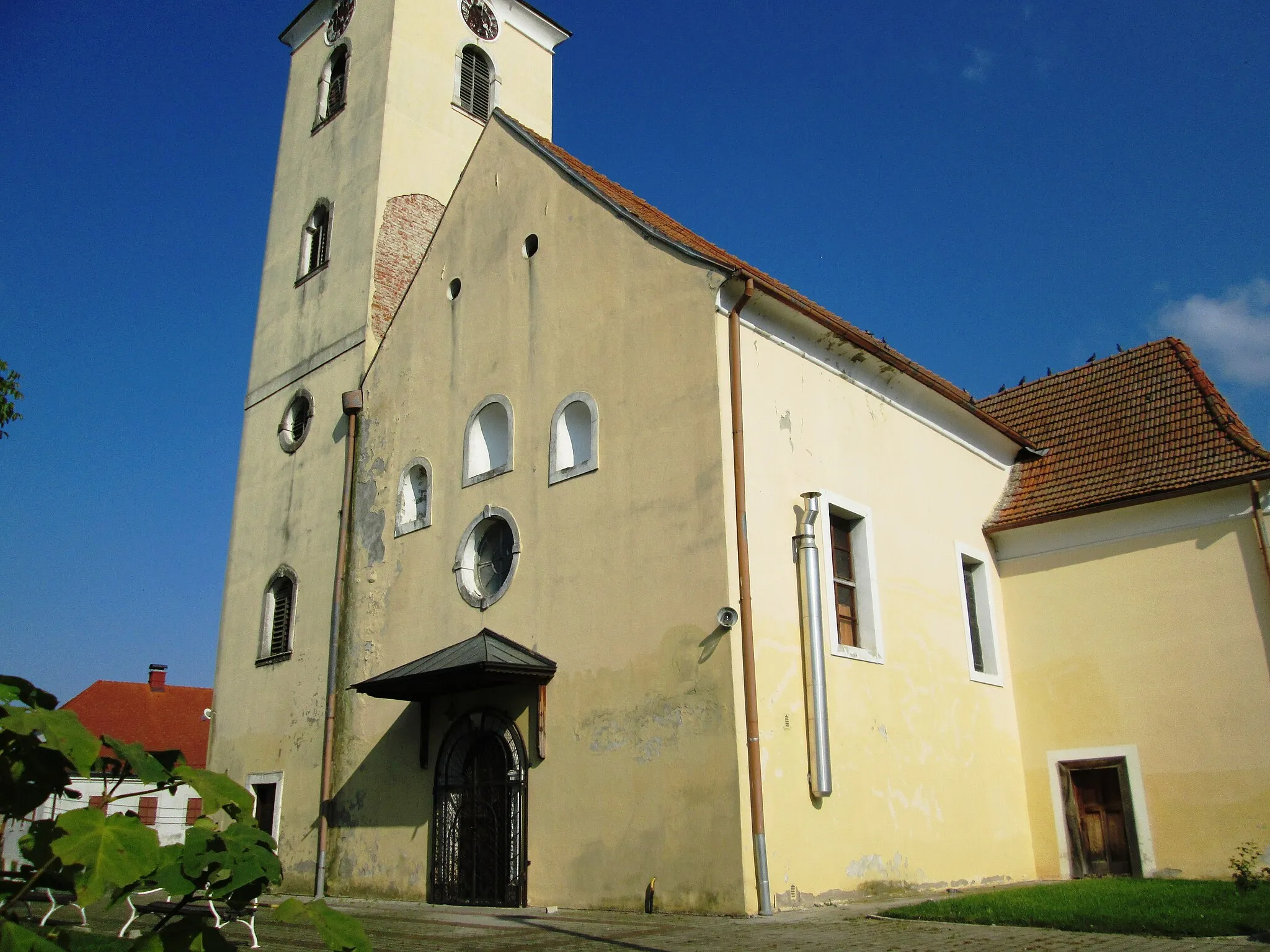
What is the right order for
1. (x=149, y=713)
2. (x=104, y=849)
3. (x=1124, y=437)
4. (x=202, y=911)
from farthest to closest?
(x=149, y=713) → (x=1124, y=437) → (x=202, y=911) → (x=104, y=849)

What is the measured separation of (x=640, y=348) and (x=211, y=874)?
9.88 meters

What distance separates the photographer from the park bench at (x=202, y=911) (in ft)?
8.07

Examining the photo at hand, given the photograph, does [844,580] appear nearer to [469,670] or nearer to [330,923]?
[469,670]

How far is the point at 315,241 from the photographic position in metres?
19.4

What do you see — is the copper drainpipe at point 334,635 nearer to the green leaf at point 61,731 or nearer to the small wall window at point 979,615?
the small wall window at point 979,615

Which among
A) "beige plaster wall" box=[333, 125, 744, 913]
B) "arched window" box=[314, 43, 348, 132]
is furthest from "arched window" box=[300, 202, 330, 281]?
"beige plaster wall" box=[333, 125, 744, 913]

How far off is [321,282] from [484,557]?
745cm

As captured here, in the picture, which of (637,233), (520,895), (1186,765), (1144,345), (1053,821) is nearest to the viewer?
(520,895)

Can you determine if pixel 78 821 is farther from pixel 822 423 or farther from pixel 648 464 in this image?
pixel 822 423

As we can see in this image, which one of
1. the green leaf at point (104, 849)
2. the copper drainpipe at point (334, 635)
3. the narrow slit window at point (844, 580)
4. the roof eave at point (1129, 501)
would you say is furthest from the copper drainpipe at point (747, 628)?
A: the green leaf at point (104, 849)

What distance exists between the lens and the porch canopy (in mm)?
11328

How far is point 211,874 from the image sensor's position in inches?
96.1

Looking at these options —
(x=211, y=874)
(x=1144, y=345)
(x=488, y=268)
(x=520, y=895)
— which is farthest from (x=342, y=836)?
(x=1144, y=345)

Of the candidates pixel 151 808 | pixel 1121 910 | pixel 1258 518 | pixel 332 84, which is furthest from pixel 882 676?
pixel 151 808
